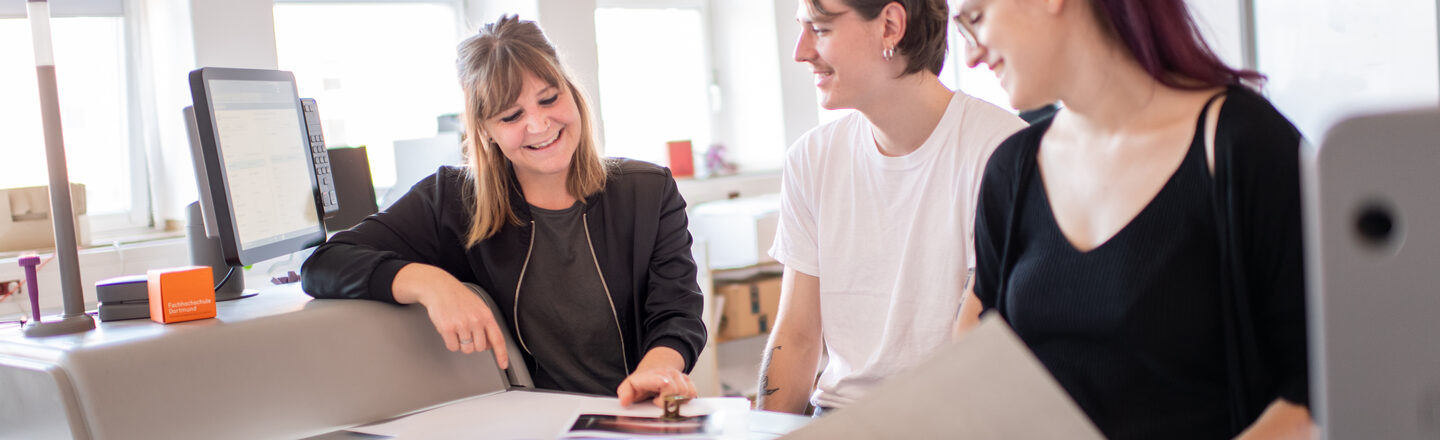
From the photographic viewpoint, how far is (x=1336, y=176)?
0.29m

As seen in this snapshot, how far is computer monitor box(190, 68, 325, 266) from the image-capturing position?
132 cm

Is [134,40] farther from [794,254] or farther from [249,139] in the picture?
[794,254]

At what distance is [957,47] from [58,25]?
387 cm

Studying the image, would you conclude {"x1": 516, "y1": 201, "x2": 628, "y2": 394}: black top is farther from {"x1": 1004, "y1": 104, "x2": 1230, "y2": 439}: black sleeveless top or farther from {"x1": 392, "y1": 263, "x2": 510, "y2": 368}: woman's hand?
{"x1": 1004, "y1": 104, "x2": 1230, "y2": 439}: black sleeveless top

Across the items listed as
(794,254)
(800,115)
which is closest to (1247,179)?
(794,254)

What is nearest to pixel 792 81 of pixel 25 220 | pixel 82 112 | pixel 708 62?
pixel 708 62

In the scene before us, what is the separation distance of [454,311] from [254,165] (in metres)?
0.38

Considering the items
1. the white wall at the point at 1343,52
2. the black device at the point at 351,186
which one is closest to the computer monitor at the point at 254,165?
the black device at the point at 351,186

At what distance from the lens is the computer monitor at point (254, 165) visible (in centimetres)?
132

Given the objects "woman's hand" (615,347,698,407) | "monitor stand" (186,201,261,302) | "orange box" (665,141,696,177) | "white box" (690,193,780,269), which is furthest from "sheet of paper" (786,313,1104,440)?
"orange box" (665,141,696,177)

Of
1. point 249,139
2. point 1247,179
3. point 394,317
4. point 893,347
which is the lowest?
point 893,347

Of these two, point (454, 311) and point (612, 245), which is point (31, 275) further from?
point (612, 245)

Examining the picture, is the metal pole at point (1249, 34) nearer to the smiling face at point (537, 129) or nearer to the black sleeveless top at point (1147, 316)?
the smiling face at point (537, 129)

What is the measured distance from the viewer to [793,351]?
1.54m
